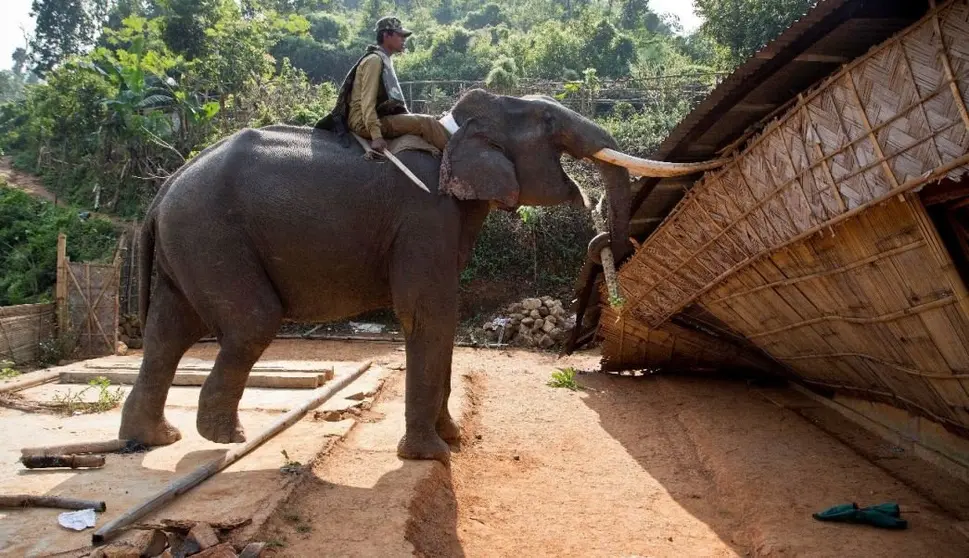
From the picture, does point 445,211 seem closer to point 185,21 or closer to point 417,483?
point 417,483

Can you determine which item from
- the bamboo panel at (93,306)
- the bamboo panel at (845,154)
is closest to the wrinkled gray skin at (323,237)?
the bamboo panel at (845,154)

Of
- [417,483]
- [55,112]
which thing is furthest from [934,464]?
[55,112]

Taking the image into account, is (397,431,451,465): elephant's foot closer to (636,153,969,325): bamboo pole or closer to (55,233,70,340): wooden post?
(636,153,969,325): bamboo pole

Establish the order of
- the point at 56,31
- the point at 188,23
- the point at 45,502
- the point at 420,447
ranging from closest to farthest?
the point at 45,502 < the point at 420,447 < the point at 188,23 < the point at 56,31

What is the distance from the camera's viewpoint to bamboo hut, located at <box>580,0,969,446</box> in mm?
3869

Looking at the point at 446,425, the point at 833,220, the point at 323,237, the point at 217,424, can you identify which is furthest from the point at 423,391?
the point at 833,220

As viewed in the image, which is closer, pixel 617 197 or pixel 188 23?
pixel 617 197

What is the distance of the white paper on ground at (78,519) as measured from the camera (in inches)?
140

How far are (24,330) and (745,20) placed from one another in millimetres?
19033

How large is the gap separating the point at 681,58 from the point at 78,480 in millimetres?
28500

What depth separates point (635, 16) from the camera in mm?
39781

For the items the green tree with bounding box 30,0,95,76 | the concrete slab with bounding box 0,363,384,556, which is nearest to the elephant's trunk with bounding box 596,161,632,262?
the concrete slab with bounding box 0,363,384,556

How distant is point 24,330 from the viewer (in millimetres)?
11352

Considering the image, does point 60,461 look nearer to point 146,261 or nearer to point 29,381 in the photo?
point 146,261
